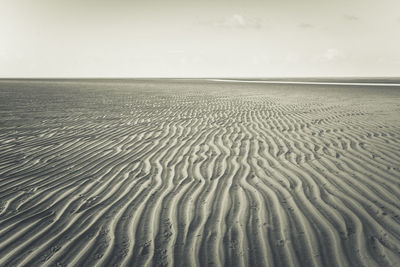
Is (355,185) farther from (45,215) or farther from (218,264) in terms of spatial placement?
(45,215)

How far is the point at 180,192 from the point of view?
165 inches

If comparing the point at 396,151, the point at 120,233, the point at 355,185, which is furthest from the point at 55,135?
the point at 396,151

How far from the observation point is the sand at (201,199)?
9.22ft

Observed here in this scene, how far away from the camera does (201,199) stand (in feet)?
13.0

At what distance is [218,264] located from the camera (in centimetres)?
265

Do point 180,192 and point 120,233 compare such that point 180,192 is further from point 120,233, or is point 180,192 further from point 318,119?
point 318,119

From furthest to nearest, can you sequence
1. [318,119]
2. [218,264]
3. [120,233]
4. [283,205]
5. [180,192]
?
[318,119], [180,192], [283,205], [120,233], [218,264]

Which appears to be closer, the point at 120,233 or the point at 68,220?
the point at 120,233

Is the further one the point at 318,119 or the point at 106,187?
the point at 318,119

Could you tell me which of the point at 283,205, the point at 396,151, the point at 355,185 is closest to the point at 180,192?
the point at 283,205

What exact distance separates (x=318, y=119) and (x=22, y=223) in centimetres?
978

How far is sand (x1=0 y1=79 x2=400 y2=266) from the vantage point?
111 inches

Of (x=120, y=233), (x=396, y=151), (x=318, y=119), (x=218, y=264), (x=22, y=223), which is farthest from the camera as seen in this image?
(x=318, y=119)

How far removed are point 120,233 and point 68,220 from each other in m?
0.79
